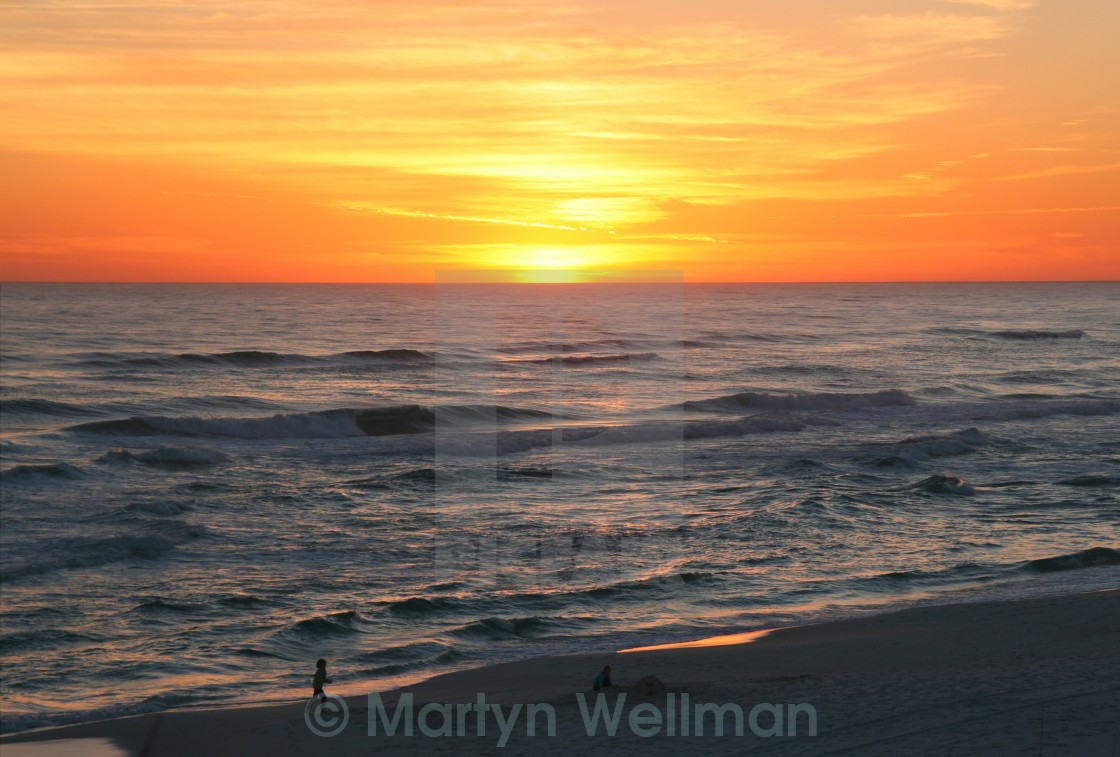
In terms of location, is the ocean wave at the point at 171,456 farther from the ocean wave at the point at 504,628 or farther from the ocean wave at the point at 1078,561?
the ocean wave at the point at 1078,561

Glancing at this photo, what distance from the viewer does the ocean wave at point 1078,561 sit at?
17812 mm

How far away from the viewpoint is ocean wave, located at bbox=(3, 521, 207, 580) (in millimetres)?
17047

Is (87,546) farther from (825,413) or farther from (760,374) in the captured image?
(760,374)

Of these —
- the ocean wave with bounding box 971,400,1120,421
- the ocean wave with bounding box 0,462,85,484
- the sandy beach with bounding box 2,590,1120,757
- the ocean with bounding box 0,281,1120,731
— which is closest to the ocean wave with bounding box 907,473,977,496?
the ocean with bounding box 0,281,1120,731

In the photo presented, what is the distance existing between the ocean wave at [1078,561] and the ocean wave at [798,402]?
23.3m

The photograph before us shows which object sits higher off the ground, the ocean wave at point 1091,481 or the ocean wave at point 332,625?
the ocean wave at point 1091,481

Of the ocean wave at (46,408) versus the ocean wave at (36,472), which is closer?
the ocean wave at (36,472)

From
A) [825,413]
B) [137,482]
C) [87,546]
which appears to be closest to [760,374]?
[825,413]

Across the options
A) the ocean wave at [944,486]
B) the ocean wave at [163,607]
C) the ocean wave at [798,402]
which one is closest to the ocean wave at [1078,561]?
the ocean wave at [944,486]

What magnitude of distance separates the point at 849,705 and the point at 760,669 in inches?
69.3

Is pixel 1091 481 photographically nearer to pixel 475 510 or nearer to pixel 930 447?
pixel 930 447

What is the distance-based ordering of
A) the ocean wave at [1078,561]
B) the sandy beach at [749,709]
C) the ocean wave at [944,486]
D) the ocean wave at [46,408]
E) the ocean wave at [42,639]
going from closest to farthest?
the sandy beach at [749,709] → the ocean wave at [42,639] → the ocean wave at [1078,561] → the ocean wave at [944,486] → the ocean wave at [46,408]

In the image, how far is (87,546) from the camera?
1833 cm

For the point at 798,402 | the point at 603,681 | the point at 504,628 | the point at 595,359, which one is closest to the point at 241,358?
the point at 595,359
